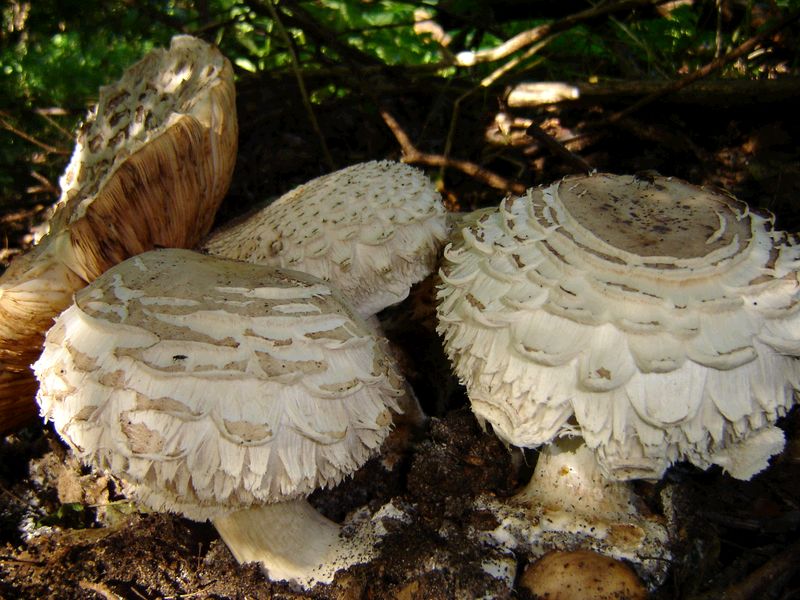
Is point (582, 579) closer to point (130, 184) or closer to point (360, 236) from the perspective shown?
point (360, 236)

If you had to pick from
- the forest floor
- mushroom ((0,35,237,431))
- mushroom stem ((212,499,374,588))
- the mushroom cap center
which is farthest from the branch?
the mushroom cap center

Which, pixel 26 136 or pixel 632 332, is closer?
pixel 632 332

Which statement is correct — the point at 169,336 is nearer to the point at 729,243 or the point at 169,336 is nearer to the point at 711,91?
the point at 729,243

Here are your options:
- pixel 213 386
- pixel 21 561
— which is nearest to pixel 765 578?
pixel 213 386

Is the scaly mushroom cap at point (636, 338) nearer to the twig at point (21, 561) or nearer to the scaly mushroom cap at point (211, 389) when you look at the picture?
the scaly mushroom cap at point (211, 389)

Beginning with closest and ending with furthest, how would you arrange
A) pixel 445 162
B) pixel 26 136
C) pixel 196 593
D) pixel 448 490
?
pixel 196 593, pixel 448 490, pixel 26 136, pixel 445 162

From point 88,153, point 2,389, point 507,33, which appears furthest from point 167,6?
point 2,389

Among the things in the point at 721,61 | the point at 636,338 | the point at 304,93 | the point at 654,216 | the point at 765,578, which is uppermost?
the point at 304,93
